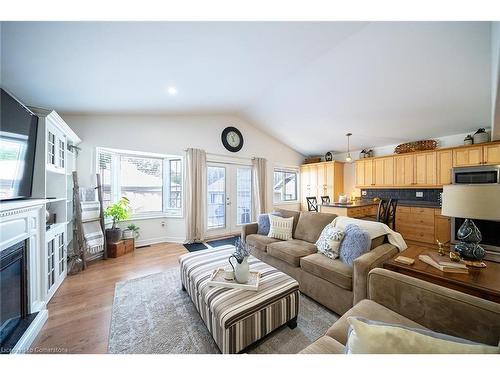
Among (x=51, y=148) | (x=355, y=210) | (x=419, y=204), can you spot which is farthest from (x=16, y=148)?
(x=419, y=204)

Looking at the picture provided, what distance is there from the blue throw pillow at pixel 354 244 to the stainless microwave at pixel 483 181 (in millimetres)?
1314

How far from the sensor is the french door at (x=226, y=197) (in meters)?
4.66

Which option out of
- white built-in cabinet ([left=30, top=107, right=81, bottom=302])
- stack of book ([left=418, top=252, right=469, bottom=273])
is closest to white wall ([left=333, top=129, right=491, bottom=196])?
stack of book ([left=418, top=252, right=469, bottom=273])

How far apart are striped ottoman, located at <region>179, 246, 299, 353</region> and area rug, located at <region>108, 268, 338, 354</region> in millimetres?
107

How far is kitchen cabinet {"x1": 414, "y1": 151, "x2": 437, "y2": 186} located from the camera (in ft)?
12.7

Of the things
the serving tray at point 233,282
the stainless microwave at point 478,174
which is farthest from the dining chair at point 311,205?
the serving tray at point 233,282

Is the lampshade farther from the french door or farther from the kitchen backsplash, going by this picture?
the french door

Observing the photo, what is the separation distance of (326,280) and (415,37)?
2.86 meters

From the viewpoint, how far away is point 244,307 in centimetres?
131

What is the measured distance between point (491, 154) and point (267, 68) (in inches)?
161

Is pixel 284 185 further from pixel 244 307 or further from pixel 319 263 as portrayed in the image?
pixel 244 307

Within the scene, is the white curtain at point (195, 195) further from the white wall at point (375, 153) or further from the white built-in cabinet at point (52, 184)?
the white wall at point (375, 153)
